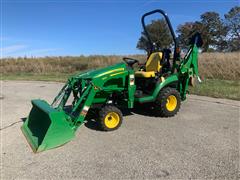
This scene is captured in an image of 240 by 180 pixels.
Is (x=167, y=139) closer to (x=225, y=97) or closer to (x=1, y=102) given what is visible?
(x=225, y=97)

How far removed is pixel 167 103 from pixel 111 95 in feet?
4.27

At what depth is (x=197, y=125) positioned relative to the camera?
16.1 feet

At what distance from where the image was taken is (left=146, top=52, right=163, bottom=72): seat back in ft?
19.4

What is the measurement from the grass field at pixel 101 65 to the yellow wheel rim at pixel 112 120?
4233 millimetres

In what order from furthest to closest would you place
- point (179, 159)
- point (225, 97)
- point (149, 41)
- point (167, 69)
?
point (225, 97), point (149, 41), point (167, 69), point (179, 159)

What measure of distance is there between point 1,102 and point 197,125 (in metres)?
6.17

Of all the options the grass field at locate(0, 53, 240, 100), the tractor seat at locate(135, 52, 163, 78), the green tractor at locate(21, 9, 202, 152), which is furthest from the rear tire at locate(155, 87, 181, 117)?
the grass field at locate(0, 53, 240, 100)

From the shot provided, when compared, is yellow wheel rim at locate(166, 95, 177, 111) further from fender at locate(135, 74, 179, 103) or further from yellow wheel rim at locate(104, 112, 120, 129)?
yellow wheel rim at locate(104, 112, 120, 129)

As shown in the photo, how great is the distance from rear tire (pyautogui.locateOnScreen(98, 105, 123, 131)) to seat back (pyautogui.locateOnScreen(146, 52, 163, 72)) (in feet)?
5.92

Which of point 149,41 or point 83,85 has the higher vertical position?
point 149,41

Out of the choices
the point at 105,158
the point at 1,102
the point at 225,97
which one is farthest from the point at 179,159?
the point at 1,102

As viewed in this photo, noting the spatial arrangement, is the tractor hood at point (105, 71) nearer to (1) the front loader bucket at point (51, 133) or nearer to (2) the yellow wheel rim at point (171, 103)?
(1) the front loader bucket at point (51, 133)

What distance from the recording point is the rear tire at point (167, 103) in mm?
5387

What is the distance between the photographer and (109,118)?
473 centimetres
